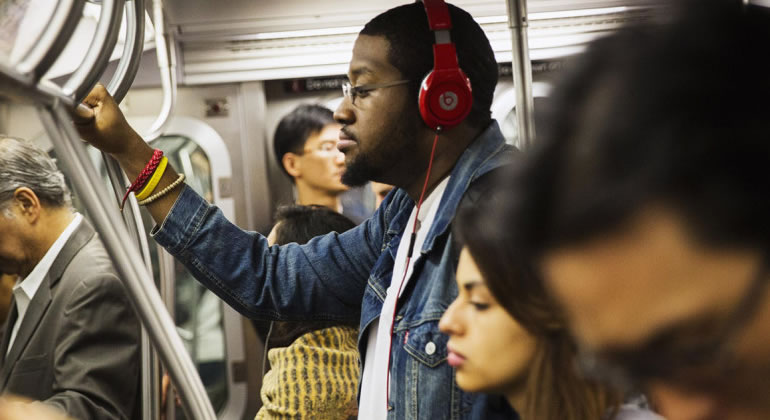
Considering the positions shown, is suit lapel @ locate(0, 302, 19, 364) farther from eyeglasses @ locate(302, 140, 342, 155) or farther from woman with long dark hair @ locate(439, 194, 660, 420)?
eyeglasses @ locate(302, 140, 342, 155)

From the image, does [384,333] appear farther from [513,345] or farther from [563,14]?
[563,14]

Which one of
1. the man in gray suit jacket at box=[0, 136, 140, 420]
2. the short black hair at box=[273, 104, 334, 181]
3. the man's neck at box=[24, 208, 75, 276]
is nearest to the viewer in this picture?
the man in gray suit jacket at box=[0, 136, 140, 420]

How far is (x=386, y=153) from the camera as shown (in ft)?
5.36

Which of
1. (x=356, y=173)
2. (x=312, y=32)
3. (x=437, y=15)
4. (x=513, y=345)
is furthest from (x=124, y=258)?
(x=312, y=32)

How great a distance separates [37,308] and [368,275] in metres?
0.87

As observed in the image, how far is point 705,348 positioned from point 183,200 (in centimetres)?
135

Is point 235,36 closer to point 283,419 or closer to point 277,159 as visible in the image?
point 277,159

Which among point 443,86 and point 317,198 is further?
point 317,198

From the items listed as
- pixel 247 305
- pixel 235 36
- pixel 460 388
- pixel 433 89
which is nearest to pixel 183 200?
pixel 247 305

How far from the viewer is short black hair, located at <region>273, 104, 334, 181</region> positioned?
3576 millimetres

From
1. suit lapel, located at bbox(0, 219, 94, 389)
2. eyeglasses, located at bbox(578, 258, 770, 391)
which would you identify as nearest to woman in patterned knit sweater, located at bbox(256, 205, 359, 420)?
suit lapel, located at bbox(0, 219, 94, 389)

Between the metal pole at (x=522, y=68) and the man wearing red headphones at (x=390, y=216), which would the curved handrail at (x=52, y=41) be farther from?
the metal pole at (x=522, y=68)

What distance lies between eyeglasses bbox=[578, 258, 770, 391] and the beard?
3.84ft

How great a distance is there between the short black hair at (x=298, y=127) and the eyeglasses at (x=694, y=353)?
3.14 m
